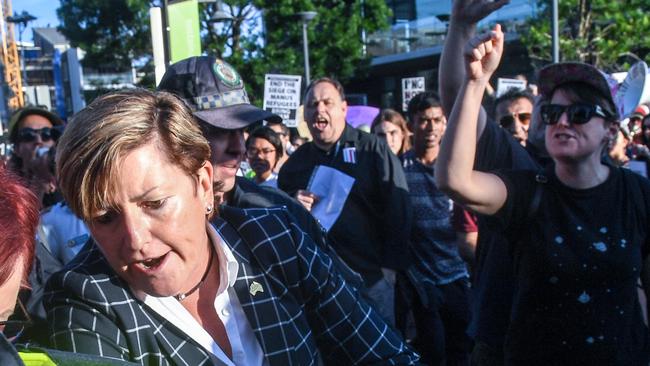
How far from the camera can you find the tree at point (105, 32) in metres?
26.6

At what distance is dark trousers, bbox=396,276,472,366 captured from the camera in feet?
16.0

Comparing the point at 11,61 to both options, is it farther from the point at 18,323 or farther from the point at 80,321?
the point at 80,321

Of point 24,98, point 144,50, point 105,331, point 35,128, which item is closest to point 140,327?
point 105,331

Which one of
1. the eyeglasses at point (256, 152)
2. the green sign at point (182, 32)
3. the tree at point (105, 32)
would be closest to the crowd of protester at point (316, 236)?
the eyeglasses at point (256, 152)

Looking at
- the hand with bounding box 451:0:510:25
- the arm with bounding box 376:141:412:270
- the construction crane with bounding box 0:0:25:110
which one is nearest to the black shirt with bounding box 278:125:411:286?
the arm with bounding box 376:141:412:270

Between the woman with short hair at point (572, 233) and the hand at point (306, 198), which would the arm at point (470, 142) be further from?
the hand at point (306, 198)

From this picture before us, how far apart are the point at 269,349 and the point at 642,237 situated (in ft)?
5.36

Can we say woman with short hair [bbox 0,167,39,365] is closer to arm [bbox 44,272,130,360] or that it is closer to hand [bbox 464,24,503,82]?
arm [bbox 44,272,130,360]

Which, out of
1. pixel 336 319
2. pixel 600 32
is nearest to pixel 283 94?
pixel 336 319

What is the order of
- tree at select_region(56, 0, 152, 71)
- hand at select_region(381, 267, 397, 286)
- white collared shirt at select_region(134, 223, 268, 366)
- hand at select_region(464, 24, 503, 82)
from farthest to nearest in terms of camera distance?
tree at select_region(56, 0, 152, 71)
hand at select_region(381, 267, 397, 286)
hand at select_region(464, 24, 503, 82)
white collared shirt at select_region(134, 223, 268, 366)

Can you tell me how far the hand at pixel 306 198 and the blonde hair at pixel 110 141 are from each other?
2.75 metres

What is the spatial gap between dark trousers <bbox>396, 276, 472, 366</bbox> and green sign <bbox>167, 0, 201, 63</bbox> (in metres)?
2.74

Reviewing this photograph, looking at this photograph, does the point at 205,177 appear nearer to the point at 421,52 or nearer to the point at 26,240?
the point at 26,240

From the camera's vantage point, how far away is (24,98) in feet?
155
